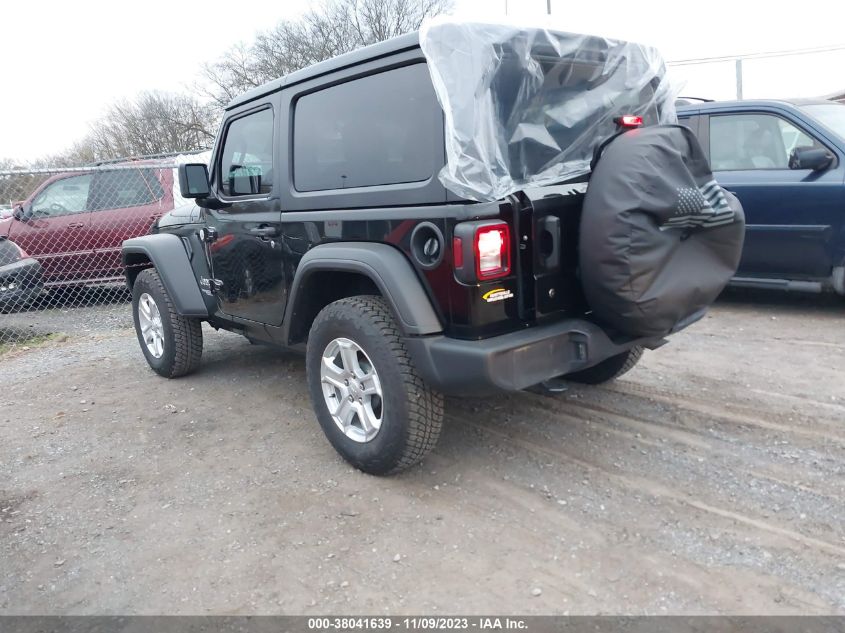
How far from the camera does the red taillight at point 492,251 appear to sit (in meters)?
2.66

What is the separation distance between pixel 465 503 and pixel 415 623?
0.81 meters

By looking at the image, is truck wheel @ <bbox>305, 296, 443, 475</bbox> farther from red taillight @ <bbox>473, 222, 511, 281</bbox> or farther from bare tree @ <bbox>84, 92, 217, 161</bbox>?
bare tree @ <bbox>84, 92, 217, 161</bbox>

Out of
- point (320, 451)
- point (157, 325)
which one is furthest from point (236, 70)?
point (320, 451)

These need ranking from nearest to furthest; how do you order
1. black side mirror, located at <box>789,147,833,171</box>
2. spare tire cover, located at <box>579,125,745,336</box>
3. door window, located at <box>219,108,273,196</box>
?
1. spare tire cover, located at <box>579,125,745,336</box>
2. door window, located at <box>219,108,273,196</box>
3. black side mirror, located at <box>789,147,833,171</box>

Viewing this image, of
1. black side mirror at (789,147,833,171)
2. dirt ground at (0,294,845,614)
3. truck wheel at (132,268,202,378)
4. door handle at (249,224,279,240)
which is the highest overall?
black side mirror at (789,147,833,171)

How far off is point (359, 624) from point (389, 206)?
1706mm

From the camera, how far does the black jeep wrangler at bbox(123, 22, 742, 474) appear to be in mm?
2701

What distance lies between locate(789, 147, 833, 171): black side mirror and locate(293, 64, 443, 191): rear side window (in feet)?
12.9

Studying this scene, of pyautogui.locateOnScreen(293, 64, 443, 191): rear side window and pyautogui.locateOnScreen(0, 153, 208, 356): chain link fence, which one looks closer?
pyautogui.locateOnScreen(293, 64, 443, 191): rear side window

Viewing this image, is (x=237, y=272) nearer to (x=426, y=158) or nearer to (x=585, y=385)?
(x=426, y=158)

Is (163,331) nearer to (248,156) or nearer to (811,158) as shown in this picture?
(248,156)

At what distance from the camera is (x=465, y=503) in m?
3.05

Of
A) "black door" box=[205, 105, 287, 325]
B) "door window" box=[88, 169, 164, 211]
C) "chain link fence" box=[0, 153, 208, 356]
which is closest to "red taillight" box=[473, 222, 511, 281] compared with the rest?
"black door" box=[205, 105, 287, 325]

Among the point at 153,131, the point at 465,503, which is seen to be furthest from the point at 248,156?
the point at 153,131
